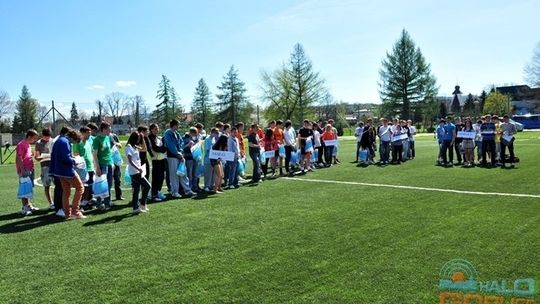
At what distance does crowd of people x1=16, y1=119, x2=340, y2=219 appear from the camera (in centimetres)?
985

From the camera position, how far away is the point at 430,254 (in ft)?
20.9

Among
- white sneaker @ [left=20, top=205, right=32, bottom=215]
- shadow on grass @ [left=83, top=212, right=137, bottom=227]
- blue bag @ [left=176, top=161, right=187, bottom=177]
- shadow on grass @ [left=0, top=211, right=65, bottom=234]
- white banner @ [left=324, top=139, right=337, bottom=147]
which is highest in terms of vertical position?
white banner @ [left=324, top=139, right=337, bottom=147]

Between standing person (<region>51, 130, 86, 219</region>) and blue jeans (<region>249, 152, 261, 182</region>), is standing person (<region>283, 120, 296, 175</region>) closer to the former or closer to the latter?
blue jeans (<region>249, 152, 261, 182</region>)

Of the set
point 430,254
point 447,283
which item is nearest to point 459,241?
point 430,254

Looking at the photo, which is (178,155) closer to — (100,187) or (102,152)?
(102,152)

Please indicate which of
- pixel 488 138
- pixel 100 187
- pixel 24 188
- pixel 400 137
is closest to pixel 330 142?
pixel 400 137

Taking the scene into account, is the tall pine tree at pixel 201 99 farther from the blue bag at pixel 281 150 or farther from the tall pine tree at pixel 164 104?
the blue bag at pixel 281 150

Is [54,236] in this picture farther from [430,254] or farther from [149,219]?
[430,254]

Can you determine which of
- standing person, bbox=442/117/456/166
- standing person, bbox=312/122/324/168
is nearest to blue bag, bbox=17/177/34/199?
standing person, bbox=312/122/324/168

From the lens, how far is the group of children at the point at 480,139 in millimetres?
17438

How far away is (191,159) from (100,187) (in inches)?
119

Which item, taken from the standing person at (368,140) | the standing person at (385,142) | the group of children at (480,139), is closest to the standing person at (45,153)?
the standing person at (368,140)

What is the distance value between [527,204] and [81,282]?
27.9 feet

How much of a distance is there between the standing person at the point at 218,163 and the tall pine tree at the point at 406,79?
215ft
